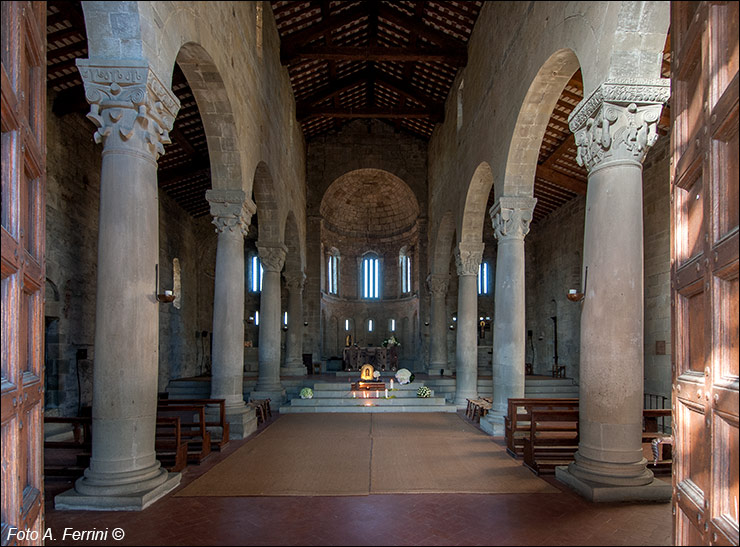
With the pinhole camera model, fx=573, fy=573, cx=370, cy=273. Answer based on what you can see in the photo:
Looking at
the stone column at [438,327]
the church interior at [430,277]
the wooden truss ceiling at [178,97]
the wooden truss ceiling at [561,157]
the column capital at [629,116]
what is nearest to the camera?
the church interior at [430,277]

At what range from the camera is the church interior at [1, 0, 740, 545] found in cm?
378

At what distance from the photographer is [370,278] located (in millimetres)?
34875

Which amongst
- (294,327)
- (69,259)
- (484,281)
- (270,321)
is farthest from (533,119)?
(484,281)

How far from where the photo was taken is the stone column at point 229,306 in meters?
12.5

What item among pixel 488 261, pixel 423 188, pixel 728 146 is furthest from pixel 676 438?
pixel 488 261

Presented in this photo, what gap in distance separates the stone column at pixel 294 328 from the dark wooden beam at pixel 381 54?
9.53m

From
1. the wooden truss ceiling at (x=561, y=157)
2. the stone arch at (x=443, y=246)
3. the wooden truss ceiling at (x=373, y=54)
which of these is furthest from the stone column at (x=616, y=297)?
the stone arch at (x=443, y=246)

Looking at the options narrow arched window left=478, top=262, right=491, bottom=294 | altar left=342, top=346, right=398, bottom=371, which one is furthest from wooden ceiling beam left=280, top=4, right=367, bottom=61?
narrow arched window left=478, top=262, right=491, bottom=294

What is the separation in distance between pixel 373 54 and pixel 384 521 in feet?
52.9

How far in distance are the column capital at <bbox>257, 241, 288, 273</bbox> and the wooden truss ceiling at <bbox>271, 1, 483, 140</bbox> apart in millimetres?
6035

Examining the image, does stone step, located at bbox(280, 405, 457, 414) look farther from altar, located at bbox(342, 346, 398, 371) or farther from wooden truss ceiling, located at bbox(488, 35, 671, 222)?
wooden truss ceiling, located at bbox(488, 35, 671, 222)

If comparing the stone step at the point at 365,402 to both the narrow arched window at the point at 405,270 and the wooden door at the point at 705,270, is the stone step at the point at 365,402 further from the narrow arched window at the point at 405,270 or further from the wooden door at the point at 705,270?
the narrow arched window at the point at 405,270

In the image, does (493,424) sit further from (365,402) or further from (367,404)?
(365,402)

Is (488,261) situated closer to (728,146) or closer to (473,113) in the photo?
(473,113)
